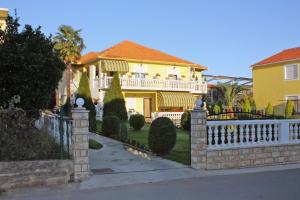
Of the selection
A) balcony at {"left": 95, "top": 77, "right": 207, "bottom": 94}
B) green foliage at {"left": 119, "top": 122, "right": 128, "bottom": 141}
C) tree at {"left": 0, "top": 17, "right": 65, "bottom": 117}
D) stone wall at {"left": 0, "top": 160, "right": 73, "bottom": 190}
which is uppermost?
balcony at {"left": 95, "top": 77, "right": 207, "bottom": 94}

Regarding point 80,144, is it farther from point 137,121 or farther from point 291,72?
point 291,72

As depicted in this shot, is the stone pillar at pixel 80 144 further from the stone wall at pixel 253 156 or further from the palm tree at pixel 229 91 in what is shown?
the palm tree at pixel 229 91

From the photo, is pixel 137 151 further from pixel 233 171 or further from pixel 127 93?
pixel 127 93

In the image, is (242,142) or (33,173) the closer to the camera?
(33,173)

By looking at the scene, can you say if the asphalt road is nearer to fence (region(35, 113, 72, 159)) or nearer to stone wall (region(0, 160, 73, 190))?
stone wall (region(0, 160, 73, 190))

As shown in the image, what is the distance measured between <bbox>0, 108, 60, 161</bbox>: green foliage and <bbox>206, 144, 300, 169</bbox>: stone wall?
4.85 meters

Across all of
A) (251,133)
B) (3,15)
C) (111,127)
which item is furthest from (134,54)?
(251,133)

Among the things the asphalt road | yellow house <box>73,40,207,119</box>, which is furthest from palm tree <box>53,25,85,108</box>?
the asphalt road

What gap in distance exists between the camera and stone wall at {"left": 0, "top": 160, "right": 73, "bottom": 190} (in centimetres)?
869

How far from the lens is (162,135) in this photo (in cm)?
1285

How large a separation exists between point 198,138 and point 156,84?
24769 millimetres

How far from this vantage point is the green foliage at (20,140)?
914cm

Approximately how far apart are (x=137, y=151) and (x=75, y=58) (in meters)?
25.9

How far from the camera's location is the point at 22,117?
9.48 meters
